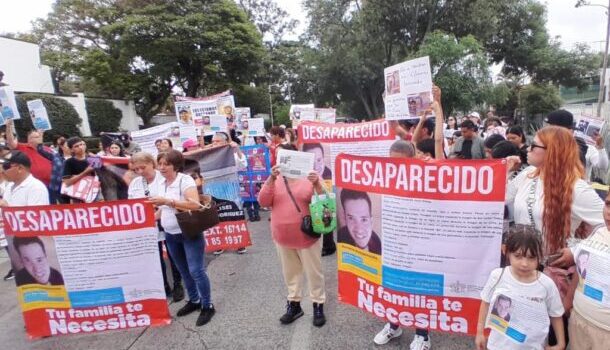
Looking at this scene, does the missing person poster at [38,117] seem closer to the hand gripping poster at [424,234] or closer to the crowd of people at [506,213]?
the crowd of people at [506,213]

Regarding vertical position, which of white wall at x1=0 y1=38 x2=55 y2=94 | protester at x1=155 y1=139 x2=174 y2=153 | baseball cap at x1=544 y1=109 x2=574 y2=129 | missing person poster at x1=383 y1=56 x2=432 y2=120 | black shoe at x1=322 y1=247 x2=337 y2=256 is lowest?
black shoe at x1=322 y1=247 x2=337 y2=256

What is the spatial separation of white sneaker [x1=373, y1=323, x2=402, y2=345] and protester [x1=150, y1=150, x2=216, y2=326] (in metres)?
1.67

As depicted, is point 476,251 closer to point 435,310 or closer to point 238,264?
point 435,310

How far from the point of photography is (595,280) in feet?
6.34

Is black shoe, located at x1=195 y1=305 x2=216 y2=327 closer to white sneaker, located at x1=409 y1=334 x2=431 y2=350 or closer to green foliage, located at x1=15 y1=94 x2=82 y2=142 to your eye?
white sneaker, located at x1=409 y1=334 x2=431 y2=350

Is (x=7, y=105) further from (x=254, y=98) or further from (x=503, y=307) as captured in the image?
(x=254, y=98)

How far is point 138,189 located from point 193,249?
1041mm

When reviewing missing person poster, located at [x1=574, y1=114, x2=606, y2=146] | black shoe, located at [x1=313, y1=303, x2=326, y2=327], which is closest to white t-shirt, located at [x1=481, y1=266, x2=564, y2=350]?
black shoe, located at [x1=313, y1=303, x2=326, y2=327]

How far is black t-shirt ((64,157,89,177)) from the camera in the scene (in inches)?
209

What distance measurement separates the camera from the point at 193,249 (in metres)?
3.59

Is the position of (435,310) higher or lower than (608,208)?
lower

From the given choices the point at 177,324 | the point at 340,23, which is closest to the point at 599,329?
the point at 177,324

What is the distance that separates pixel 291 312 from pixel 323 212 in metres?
1.12

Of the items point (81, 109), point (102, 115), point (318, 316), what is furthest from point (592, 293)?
point (102, 115)
